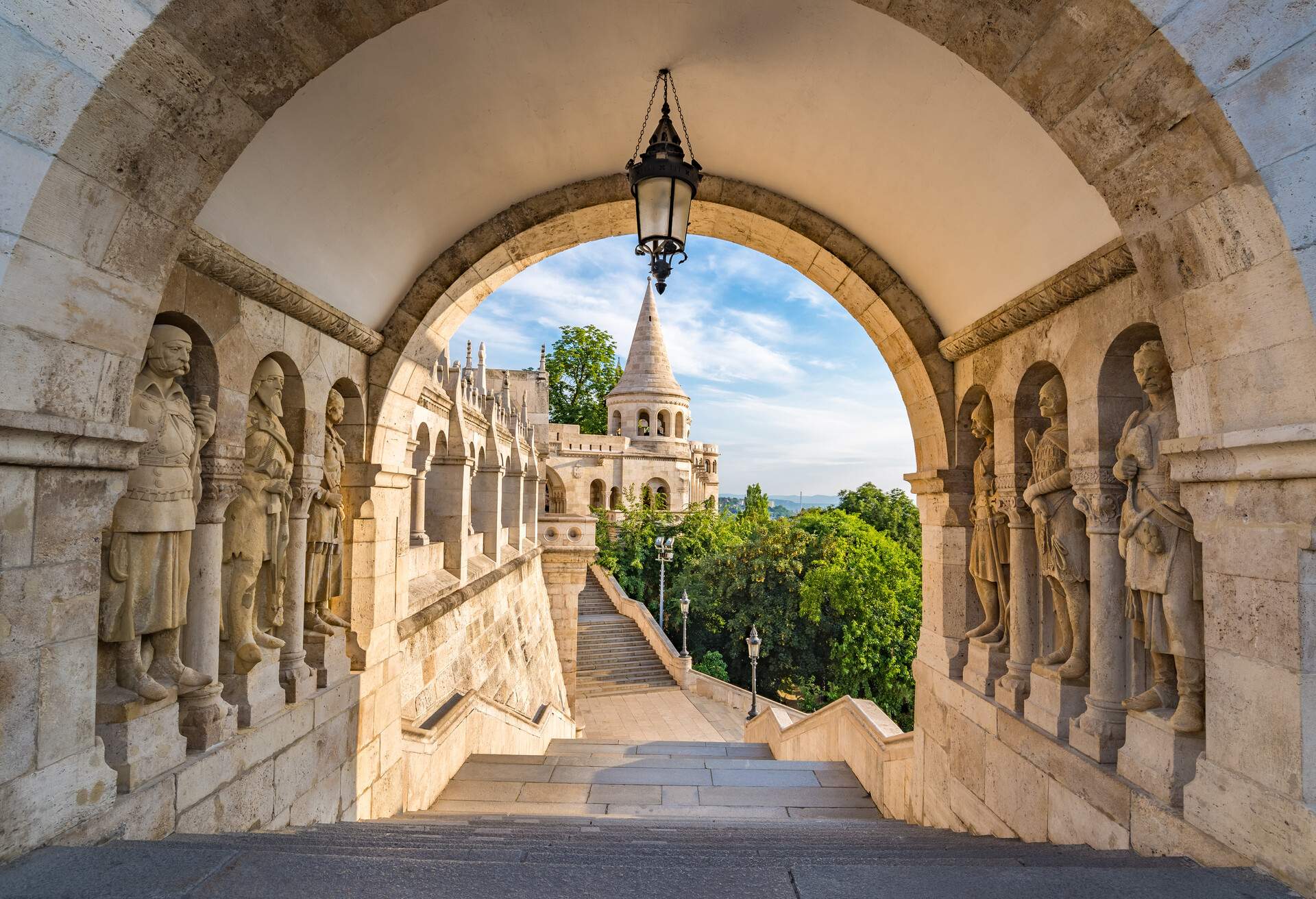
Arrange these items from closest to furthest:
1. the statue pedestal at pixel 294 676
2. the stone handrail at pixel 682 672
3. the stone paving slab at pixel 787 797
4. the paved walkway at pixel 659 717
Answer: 1. the statue pedestal at pixel 294 676
2. the stone paving slab at pixel 787 797
3. the paved walkway at pixel 659 717
4. the stone handrail at pixel 682 672

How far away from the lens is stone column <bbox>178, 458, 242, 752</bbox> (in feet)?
10.6

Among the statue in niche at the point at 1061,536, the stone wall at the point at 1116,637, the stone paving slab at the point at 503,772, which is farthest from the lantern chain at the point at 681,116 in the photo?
the stone paving slab at the point at 503,772

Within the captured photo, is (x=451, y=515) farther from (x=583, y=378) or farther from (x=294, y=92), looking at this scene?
(x=583, y=378)

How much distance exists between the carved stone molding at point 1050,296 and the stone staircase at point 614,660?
597 inches

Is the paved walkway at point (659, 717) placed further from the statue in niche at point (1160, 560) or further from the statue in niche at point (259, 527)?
the statue in niche at point (1160, 560)

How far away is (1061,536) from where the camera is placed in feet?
12.7

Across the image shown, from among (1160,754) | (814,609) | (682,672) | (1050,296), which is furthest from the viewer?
(814,609)

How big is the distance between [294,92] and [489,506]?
33.6 feet

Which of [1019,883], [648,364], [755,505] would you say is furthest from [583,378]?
[1019,883]

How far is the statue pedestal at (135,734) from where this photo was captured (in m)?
2.71

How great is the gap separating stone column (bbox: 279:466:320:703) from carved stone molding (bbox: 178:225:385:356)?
87 cm

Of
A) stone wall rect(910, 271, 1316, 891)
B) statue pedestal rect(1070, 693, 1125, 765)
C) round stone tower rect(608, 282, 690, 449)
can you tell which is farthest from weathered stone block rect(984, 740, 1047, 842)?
round stone tower rect(608, 282, 690, 449)

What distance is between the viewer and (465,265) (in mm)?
5168

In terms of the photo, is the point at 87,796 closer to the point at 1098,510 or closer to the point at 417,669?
the point at 1098,510
